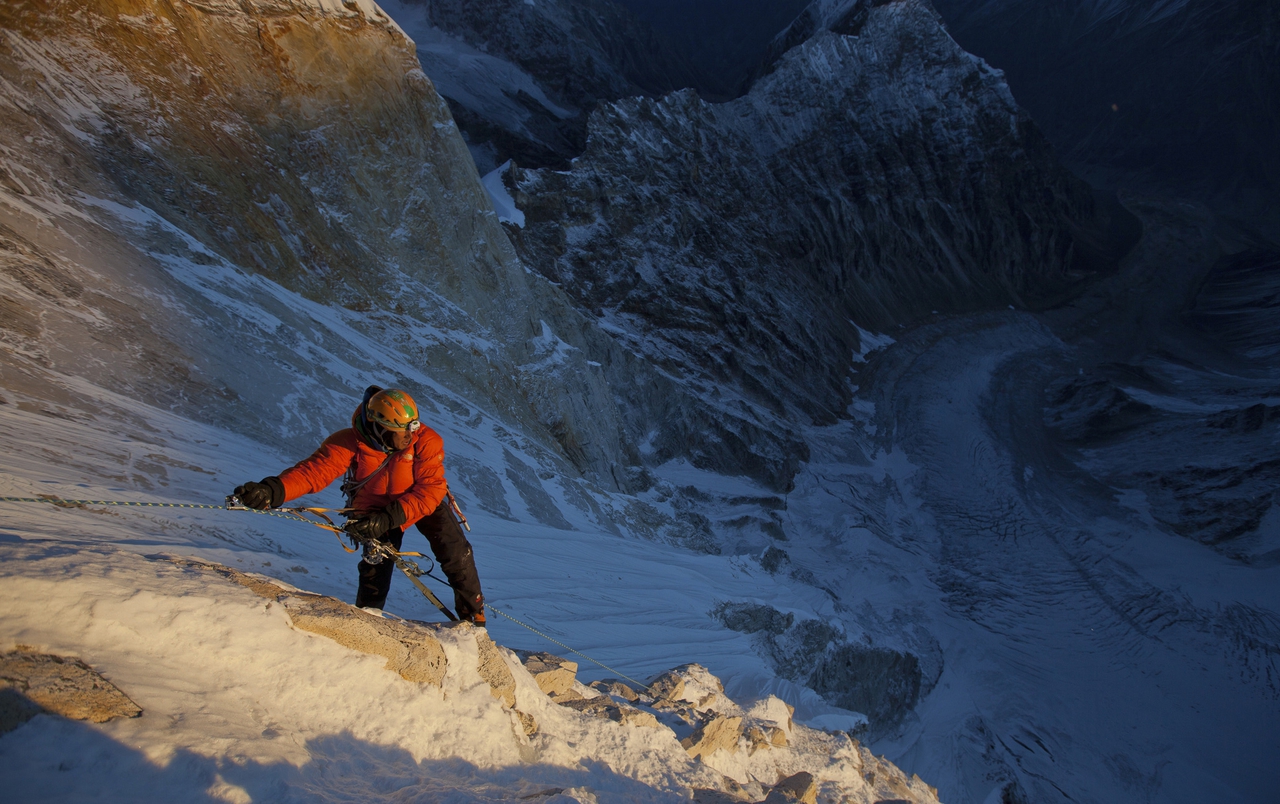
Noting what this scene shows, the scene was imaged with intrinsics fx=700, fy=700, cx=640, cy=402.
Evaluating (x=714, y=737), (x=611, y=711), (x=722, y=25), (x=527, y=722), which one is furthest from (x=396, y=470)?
(x=722, y=25)

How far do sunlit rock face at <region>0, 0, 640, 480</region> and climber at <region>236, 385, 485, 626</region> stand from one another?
17.2 feet

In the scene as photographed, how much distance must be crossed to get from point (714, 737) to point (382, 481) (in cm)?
328

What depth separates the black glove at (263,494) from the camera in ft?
12.9

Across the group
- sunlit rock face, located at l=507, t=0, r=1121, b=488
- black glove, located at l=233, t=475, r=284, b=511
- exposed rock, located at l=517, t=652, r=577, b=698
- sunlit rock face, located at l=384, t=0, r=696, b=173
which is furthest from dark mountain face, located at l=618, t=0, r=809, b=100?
black glove, located at l=233, t=475, r=284, b=511

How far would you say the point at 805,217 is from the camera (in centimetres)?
4484

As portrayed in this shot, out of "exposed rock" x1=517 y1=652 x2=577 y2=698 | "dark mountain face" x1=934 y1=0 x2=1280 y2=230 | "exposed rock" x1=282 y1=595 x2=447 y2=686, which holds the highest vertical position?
"dark mountain face" x1=934 y1=0 x2=1280 y2=230

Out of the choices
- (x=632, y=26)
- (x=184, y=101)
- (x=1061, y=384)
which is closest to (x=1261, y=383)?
(x=1061, y=384)

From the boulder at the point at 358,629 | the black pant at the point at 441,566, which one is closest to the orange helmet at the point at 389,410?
the black pant at the point at 441,566

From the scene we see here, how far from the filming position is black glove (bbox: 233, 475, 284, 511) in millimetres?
3918

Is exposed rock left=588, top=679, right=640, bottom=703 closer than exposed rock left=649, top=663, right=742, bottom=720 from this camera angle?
Yes

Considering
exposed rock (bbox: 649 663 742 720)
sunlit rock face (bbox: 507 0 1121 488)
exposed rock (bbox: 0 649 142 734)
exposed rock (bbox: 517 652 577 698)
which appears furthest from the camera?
sunlit rock face (bbox: 507 0 1121 488)

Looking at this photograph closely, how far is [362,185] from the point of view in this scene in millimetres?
16609

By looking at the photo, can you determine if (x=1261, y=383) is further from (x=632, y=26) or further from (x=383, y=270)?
(x=632, y=26)

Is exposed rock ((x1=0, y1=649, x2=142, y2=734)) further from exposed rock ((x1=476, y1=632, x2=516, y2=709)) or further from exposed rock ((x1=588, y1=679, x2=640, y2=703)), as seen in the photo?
exposed rock ((x1=588, y1=679, x2=640, y2=703))
